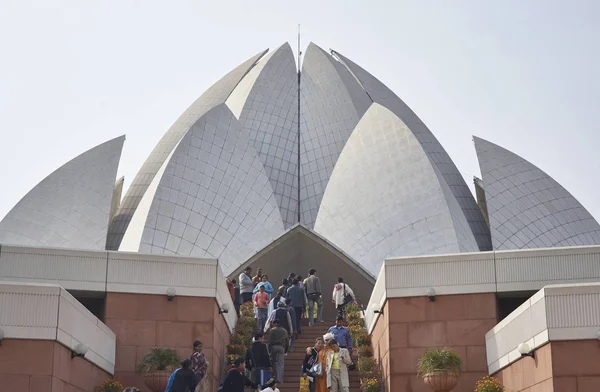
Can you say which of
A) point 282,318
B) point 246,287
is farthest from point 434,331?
point 246,287

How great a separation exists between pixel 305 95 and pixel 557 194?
7.50 metres

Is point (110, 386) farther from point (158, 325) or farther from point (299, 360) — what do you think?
point (299, 360)

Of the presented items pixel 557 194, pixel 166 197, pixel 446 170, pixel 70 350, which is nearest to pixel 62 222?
pixel 166 197

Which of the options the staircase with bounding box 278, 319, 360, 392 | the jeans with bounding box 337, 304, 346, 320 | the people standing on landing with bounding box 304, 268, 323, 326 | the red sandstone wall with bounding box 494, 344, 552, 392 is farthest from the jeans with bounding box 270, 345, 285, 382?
the people standing on landing with bounding box 304, 268, 323, 326

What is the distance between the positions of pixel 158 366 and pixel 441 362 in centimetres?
335

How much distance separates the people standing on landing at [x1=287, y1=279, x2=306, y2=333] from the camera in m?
16.5

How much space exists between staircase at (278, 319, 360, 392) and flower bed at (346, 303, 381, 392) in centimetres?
19

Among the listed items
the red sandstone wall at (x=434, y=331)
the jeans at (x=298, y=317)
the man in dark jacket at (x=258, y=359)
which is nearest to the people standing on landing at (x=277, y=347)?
the man in dark jacket at (x=258, y=359)

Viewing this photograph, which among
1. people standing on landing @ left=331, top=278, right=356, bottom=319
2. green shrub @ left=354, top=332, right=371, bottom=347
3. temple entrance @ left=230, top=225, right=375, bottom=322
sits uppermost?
temple entrance @ left=230, top=225, right=375, bottom=322

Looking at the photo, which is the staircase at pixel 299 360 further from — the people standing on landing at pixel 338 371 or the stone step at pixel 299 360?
the people standing on landing at pixel 338 371

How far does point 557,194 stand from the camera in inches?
1035

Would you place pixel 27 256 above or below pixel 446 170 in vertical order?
A: below

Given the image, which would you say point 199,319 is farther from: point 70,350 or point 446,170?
point 446,170

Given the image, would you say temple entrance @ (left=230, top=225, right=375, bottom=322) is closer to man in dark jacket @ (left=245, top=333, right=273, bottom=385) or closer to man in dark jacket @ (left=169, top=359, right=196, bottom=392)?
man in dark jacket @ (left=245, top=333, right=273, bottom=385)
